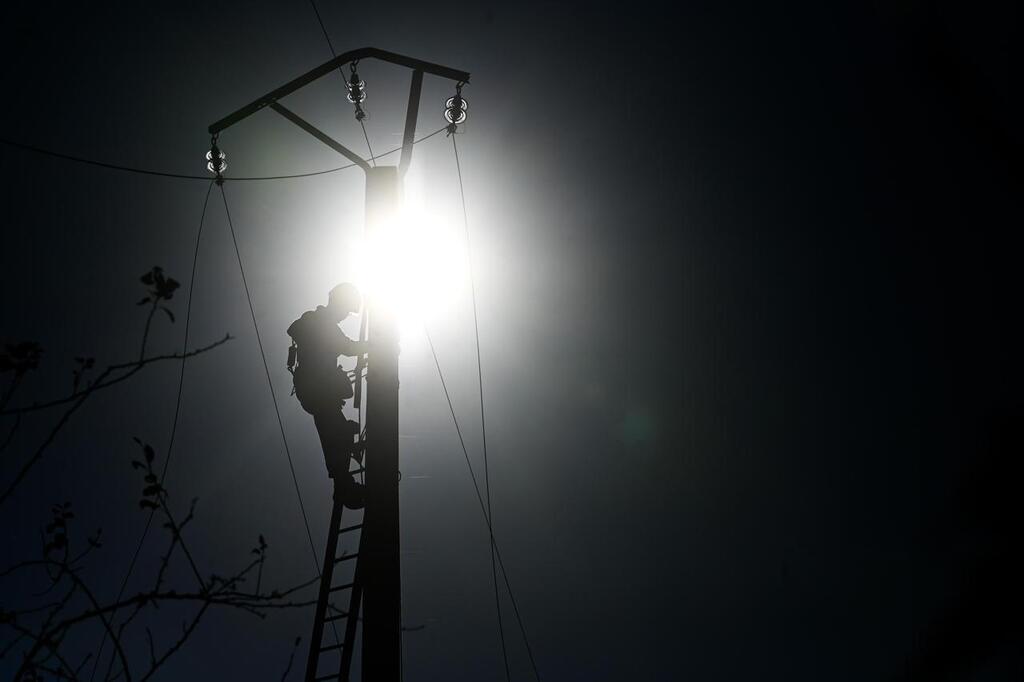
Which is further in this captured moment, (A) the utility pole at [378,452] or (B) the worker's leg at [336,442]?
(B) the worker's leg at [336,442]

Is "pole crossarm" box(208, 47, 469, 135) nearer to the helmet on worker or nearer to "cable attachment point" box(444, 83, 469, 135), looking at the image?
"cable attachment point" box(444, 83, 469, 135)

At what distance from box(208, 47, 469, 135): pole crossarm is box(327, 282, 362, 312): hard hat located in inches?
69.6

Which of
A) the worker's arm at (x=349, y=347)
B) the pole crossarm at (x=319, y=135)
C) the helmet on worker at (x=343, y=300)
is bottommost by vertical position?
the worker's arm at (x=349, y=347)

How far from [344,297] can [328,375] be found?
0.71 m

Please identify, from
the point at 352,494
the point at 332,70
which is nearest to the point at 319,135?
the point at 332,70

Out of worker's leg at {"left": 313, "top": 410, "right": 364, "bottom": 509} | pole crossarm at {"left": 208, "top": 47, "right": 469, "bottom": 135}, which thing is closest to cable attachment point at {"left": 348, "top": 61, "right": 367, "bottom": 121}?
pole crossarm at {"left": 208, "top": 47, "right": 469, "bottom": 135}

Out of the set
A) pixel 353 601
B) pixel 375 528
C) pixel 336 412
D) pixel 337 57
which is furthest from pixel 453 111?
pixel 353 601

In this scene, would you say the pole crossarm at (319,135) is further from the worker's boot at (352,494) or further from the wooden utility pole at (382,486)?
the worker's boot at (352,494)

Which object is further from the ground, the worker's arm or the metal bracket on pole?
the metal bracket on pole

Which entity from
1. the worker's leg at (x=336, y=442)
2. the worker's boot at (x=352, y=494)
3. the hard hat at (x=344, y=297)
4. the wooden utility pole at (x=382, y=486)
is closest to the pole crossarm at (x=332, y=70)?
the wooden utility pole at (x=382, y=486)

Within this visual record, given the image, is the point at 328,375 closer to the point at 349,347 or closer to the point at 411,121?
the point at 349,347

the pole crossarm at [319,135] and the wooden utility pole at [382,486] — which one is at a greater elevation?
the pole crossarm at [319,135]

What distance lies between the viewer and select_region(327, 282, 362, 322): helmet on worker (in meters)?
5.46

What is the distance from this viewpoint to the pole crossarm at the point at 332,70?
18.1 ft
